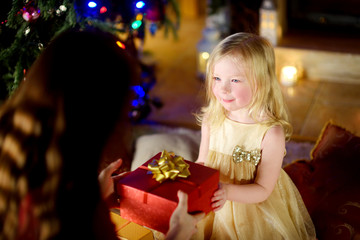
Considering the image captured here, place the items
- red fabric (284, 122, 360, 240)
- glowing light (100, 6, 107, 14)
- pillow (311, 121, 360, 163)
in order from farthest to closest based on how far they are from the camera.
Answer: pillow (311, 121, 360, 163) → glowing light (100, 6, 107, 14) → red fabric (284, 122, 360, 240)

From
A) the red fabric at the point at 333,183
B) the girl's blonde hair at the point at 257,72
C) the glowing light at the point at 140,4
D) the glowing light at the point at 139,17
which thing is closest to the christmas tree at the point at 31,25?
the glowing light at the point at 140,4

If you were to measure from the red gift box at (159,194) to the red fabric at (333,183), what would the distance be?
64 centimetres

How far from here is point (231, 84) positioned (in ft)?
5.15

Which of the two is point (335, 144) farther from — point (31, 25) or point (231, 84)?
point (31, 25)

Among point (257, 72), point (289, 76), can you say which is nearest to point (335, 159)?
point (257, 72)

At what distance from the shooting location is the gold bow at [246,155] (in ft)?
5.32

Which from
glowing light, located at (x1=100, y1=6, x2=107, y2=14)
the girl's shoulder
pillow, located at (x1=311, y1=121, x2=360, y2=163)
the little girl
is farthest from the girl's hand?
glowing light, located at (x1=100, y1=6, x2=107, y2=14)

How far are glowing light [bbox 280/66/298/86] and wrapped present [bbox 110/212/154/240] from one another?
2.13 metres

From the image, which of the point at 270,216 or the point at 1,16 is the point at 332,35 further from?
the point at 1,16

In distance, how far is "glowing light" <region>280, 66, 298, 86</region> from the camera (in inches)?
134

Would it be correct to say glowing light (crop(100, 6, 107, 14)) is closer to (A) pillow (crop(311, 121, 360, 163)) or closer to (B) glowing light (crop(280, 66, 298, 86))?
(A) pillow (crop(311, 121, 360, 163))

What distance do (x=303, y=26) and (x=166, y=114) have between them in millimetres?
1366

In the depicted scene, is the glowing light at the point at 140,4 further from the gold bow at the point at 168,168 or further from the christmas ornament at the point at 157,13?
the gold bow at the point at 168,168

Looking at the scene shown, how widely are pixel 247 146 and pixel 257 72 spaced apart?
258 mm
